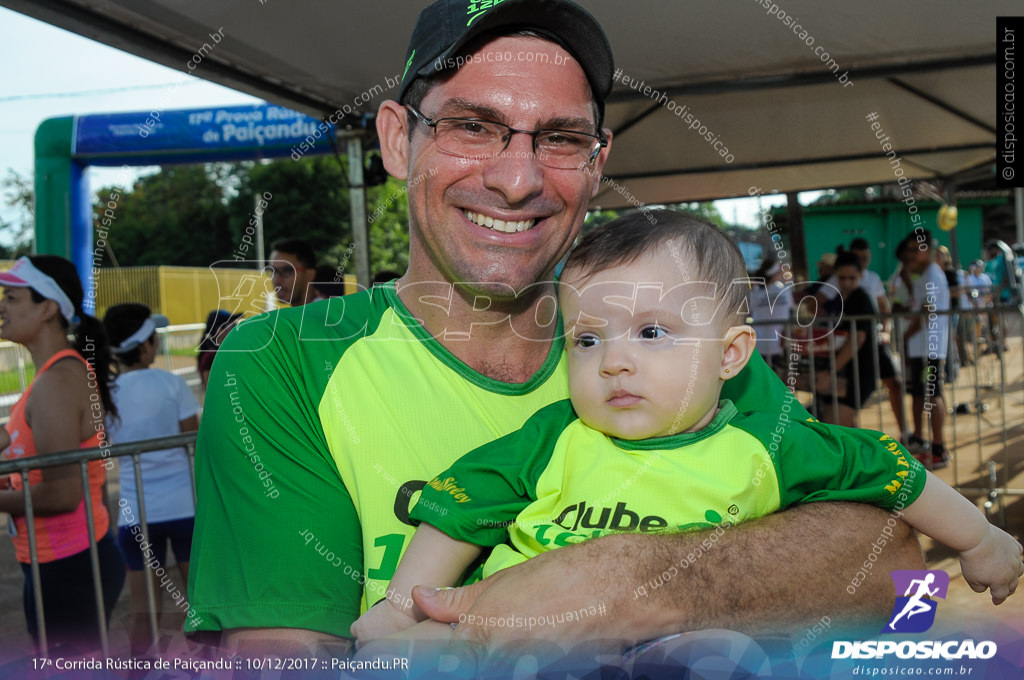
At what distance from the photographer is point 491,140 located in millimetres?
1579

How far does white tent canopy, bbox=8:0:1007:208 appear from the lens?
11.8 ft

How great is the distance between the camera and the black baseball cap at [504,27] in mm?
1503

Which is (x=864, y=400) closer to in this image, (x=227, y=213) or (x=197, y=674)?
(x=197, y=674)

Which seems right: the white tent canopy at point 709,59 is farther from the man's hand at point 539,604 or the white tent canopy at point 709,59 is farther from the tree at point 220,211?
the tree at point 220,211

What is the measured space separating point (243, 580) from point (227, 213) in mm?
38521

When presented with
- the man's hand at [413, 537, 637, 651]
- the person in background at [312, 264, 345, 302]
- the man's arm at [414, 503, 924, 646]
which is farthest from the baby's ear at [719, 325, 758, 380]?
the person in background at [312, 264, 345, 302]

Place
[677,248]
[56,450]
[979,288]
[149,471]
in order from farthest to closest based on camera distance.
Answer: [979,288] < [149,471] < [56,450] < [677,248]

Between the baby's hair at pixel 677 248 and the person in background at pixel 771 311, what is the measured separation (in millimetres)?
6238

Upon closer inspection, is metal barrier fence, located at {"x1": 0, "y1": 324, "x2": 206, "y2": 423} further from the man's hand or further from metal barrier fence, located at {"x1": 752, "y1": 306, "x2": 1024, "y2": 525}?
the man's hand

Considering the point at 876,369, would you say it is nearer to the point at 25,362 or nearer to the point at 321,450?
the point at 321,450

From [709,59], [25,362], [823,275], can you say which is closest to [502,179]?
[709,59]

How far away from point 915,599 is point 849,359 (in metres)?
5.96

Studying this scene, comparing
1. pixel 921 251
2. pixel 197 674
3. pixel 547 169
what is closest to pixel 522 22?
pixel 547 169

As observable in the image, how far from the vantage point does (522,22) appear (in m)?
1.56
